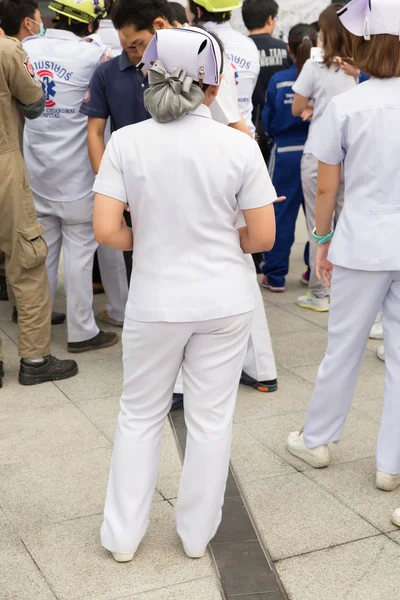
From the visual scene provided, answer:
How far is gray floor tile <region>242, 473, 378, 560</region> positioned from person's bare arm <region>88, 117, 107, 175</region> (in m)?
2.19

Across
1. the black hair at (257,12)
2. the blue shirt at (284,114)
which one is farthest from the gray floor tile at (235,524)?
the black hair at (257,12)

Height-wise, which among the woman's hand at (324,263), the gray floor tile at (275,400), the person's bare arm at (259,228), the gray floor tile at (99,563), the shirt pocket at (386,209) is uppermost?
the person's bare arm at (259,228)

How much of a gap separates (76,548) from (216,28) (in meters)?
3.39

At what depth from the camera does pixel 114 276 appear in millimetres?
5781

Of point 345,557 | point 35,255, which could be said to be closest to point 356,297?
point 345,557

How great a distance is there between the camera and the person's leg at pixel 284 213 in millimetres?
6574

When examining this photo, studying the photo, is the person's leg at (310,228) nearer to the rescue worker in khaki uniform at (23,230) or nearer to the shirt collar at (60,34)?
the shirt collar at (60,34)

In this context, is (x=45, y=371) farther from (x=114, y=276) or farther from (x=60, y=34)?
→ (x=60, y=34)

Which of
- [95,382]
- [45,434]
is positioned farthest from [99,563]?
[95,382]

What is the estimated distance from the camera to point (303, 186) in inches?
247

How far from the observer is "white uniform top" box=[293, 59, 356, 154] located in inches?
227

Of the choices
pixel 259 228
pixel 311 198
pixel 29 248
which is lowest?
pixel 311 198

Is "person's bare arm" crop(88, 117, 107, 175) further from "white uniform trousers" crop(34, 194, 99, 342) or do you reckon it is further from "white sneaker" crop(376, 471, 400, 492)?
"white sneaker" crop(376, 471, 400, 492)

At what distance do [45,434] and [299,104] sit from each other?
10.0ft
